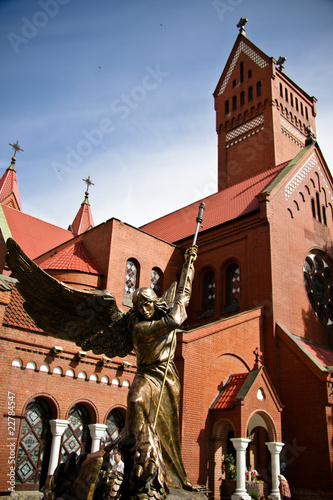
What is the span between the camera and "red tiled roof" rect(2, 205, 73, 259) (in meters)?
28.5

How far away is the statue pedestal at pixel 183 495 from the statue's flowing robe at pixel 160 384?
0.15 metres

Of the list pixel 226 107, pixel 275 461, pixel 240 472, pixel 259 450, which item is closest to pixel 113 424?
pixel 240 472

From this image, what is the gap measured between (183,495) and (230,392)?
34.6 feet

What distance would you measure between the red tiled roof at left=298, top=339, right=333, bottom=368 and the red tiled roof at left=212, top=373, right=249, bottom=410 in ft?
10.8

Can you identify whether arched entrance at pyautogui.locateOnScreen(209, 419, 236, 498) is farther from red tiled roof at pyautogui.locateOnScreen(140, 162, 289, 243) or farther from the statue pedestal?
red tiled roof at pyautogui.locateOnScreen(140, 162, 289, 243)

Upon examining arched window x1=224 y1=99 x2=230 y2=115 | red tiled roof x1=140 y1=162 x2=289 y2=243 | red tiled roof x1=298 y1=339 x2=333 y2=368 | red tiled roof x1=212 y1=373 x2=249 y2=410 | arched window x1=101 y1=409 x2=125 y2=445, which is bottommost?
arched window x1=101 y1=409 x2=125 y2=445

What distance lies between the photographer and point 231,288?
20.7 metres

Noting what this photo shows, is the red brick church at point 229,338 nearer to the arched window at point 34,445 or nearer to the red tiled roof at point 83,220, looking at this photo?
the arched window at point 34,445

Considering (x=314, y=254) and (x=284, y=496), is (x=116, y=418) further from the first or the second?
(x=314, y=254)

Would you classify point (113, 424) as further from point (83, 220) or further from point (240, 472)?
point (83, 220)

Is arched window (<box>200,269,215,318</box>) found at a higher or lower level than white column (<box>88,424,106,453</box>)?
higher

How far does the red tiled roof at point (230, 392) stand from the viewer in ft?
47.5

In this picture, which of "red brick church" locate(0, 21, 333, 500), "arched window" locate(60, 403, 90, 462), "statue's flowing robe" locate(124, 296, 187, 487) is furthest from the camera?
"arched window" locate(60, 403, 90, 462)

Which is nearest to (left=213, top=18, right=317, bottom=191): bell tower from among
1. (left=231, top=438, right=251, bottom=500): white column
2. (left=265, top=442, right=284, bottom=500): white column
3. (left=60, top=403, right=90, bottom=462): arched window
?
(left=265, top=442, right=284, bottom=500): white column
